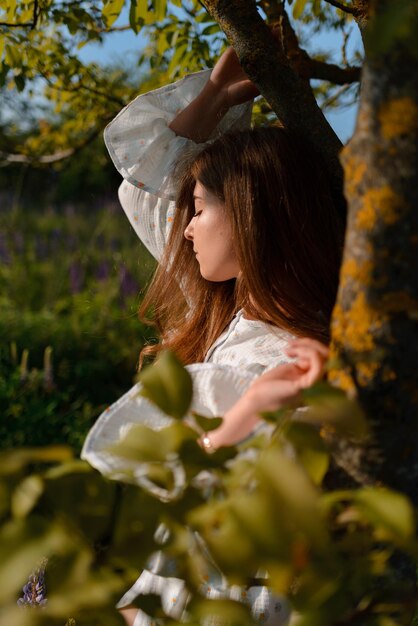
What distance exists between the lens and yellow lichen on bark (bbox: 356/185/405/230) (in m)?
0.59

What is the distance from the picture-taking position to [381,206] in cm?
59

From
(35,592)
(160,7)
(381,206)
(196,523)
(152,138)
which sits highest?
(160,7)

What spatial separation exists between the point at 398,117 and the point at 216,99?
1.02 metres

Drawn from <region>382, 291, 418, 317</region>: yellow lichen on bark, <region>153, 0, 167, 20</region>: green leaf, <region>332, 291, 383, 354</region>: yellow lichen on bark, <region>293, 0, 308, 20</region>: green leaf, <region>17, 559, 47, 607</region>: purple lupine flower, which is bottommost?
<region>17, 559, 47, 607</region>: purple lupine flower

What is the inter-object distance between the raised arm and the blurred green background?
0.48 meters

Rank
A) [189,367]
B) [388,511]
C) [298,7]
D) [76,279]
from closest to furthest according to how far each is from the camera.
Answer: [388,511]
[189,367]
[298,7]
[76,279]

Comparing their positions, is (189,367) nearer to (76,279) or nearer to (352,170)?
(352,170)

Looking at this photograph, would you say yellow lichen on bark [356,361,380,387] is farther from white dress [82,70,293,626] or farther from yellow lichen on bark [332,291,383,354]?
white dress [82,70,293,626]

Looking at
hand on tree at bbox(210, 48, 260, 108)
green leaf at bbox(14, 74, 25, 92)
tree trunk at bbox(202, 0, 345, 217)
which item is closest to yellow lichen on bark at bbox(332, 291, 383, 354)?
tree trunk at bbox(202, 0, 345, 217)

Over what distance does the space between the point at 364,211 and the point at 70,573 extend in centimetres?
37

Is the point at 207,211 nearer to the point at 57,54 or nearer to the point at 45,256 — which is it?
the point at 57,54

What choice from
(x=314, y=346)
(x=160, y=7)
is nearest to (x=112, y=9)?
(x=160, y=7)

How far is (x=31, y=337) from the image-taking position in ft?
11.8

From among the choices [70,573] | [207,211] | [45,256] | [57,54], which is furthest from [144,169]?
[45,256]
